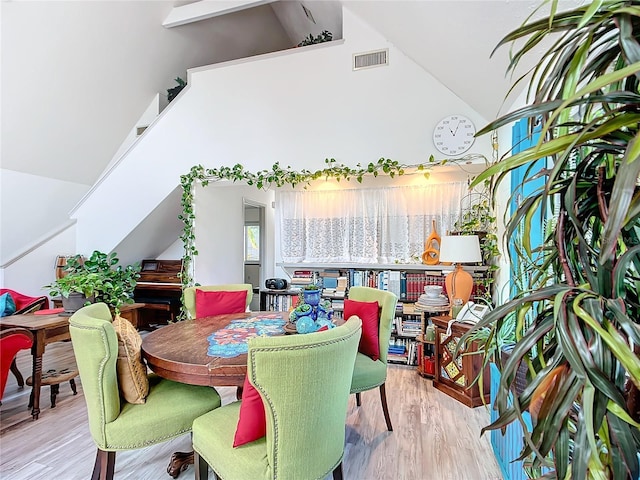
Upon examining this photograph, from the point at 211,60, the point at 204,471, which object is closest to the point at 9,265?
the point at 211,60

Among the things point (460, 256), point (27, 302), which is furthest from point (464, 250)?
point (27, 302)

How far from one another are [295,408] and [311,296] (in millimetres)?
988

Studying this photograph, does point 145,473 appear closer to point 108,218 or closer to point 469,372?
point 469,372

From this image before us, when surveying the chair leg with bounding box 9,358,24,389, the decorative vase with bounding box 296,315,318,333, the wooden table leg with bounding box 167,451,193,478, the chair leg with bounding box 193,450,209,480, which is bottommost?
the wooden table leg with bounding box 167,451,193,478

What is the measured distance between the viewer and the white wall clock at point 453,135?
11.0ft

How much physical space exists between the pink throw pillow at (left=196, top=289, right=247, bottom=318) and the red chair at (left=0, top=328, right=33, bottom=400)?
128 cm

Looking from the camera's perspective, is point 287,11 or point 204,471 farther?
point 287,11

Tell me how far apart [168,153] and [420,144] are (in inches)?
126

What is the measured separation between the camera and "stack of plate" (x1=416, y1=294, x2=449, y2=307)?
3.53 metres

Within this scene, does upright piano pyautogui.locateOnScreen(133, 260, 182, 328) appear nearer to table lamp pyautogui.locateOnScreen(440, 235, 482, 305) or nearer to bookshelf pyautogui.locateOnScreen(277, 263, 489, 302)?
bookshelf pyautogui.locateOnScreen(277, 263, 489, 302)

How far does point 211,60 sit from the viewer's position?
5887 millimetres

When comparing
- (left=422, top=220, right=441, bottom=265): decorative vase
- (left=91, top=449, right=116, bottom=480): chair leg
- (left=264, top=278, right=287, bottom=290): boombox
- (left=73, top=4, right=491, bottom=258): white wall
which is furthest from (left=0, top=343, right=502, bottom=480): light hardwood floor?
(left=73, top=4, right=491, bottom=258): white wall

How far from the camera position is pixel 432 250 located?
3787 millimetres

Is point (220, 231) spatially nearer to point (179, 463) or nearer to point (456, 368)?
point (179, 463)
